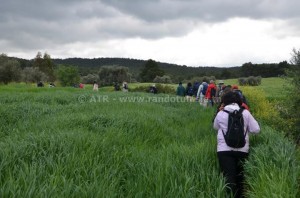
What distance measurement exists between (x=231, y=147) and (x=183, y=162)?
88 centimetres

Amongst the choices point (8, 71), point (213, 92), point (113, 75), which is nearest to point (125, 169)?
point (213, 92)

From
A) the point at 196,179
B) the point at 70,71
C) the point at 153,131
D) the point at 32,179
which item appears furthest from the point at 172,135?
the point at 70,71

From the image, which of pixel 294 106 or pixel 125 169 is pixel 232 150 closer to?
pixel 125 169

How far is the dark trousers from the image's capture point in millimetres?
5613

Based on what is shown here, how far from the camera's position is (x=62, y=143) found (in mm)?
6145

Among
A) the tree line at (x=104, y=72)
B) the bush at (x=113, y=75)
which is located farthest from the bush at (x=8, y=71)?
the bush at (x=113, y=75)

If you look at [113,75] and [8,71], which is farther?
[113,75]

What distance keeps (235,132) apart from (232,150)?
1.08ft

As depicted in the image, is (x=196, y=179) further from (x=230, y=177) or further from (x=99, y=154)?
(x=99, y=154)

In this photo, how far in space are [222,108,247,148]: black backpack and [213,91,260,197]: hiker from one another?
2 cm

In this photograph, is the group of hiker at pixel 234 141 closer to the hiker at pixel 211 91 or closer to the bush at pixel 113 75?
the hiker at pixel 211 91

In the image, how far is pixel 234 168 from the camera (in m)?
5.80

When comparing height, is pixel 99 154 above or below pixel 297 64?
below

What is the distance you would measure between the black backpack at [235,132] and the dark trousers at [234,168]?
0.61 feet
